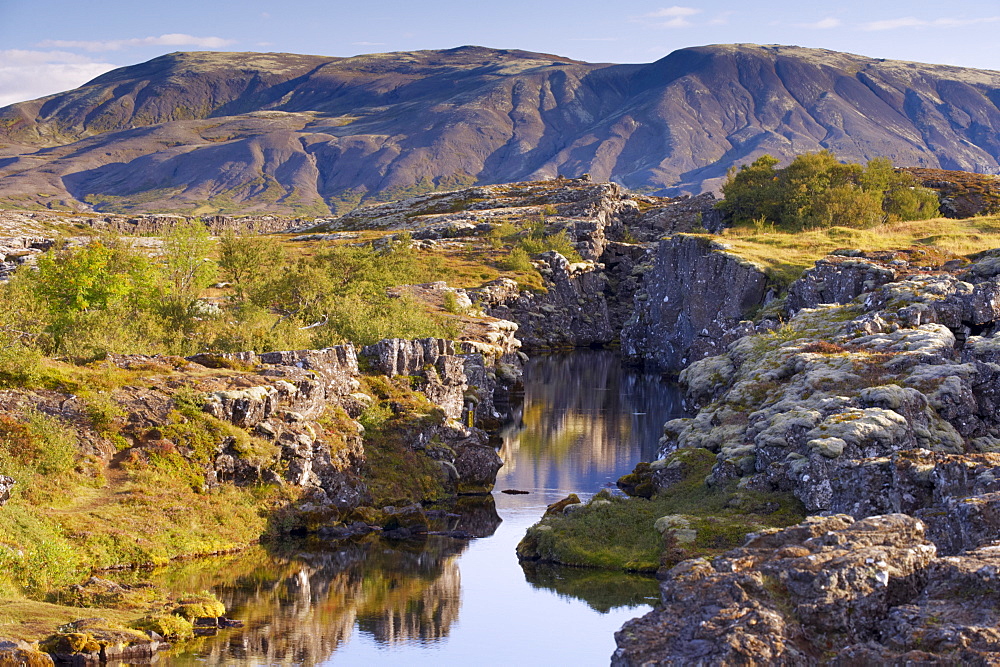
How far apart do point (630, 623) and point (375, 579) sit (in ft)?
54.5

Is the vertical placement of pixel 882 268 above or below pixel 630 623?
above

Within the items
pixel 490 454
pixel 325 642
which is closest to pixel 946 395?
pixel 490 454

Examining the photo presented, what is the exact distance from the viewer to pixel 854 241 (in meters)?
94.6

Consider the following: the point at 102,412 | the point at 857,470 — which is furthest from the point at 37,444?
the point at 857,470

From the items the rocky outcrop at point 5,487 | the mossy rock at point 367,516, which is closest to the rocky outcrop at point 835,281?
the mossy rock at point 367,516

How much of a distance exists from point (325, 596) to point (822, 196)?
83486mm

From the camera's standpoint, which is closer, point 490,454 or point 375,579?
point 375,579

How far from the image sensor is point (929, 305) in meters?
60.0

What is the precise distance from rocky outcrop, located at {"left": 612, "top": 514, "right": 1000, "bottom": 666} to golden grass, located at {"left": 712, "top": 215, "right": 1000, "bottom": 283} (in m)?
62.7

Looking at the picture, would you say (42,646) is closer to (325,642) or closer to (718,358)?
(325,642)

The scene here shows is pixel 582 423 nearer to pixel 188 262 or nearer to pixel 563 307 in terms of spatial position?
pixel 188 262

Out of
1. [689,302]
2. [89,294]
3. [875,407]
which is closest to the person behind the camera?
[875,407]

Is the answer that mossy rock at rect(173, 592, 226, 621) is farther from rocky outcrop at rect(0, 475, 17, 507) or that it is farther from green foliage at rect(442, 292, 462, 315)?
green foliage at rect(442, 292, 462, 315)

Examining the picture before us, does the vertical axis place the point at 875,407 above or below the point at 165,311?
below
